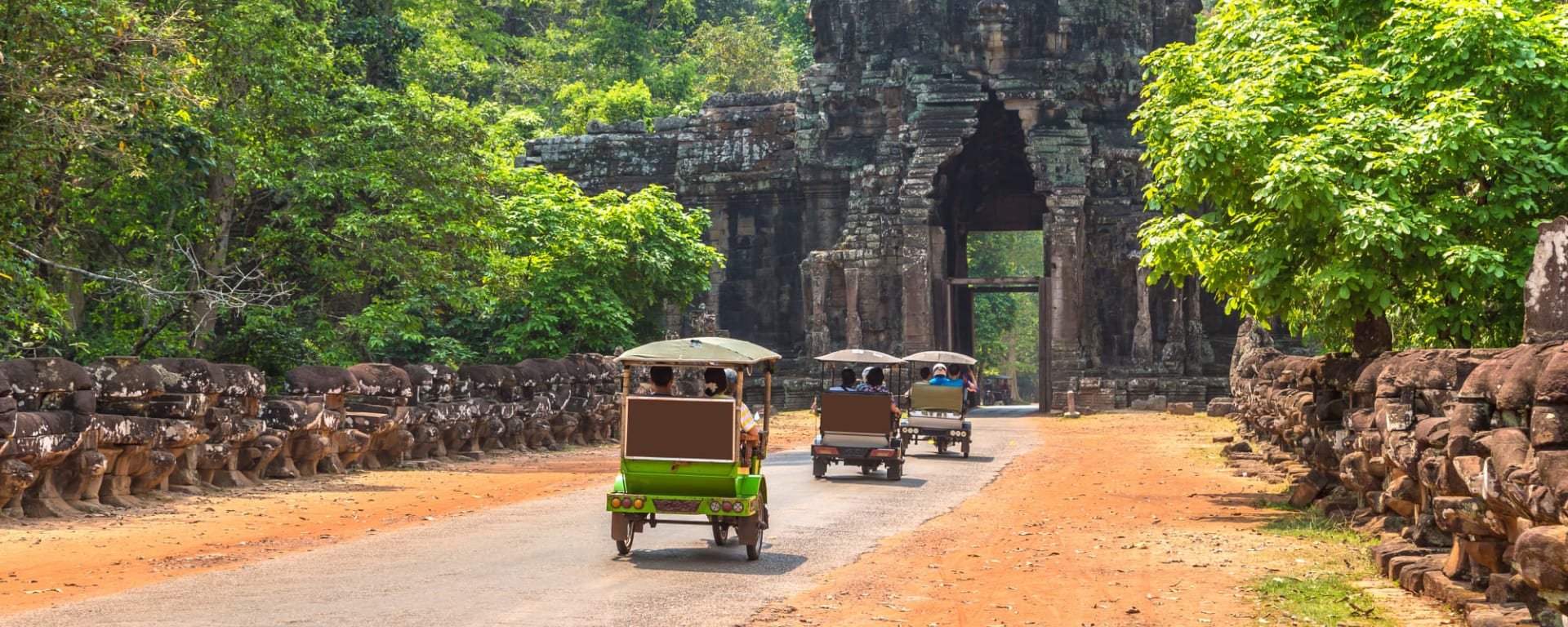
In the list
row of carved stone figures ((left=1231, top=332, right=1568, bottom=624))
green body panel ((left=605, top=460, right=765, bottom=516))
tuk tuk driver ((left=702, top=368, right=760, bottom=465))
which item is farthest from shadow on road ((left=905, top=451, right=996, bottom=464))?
green body panel ((left=605, top=460, right=765, bottom=516))

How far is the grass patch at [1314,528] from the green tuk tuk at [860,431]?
16.9 ft

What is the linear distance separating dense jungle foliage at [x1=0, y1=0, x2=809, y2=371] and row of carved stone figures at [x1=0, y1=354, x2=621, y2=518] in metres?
1.37

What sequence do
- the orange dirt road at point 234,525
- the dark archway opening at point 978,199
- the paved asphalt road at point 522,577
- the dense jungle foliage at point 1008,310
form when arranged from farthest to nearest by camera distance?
the dense jungle foliage at point 1008,310, the dark archway opening at point 978,199, the orange dirt road at point 234,525, the paved asphalt road at point 522,577

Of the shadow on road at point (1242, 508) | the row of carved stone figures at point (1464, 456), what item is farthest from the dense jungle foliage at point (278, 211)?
the row of carved stone figures at point (1464, 456)

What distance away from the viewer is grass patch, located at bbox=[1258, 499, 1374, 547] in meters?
13.0

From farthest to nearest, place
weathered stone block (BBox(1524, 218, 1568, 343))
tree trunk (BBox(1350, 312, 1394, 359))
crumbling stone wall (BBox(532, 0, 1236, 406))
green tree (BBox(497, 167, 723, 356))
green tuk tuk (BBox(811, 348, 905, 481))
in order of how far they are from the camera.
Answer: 1. crumbling stone wall (BBox(532, 0, 1236, 406))
2. green tree (BBox(497, 167, 723, 356))
3. green tuk tuk (BBox(811, 348, 905, 481))
4. tree trunk (BBox(1350, 312, 1394, 359))
5. weathered stone block (BBox(1524, 218, 1568, 343))

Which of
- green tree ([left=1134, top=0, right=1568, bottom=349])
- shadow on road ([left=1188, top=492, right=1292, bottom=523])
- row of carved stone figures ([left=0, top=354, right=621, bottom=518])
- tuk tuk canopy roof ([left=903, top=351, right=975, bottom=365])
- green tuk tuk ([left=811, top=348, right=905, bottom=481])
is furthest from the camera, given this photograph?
tuk tuk canopy roof ([left=903, top=351, right=975, bottom=365])

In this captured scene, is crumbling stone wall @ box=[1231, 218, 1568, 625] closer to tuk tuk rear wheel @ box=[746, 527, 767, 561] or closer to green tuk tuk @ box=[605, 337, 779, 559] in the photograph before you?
tuk tuk rear wheel @ box=[746, 527, 767, 561]

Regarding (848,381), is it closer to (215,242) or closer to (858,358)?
(858,358)

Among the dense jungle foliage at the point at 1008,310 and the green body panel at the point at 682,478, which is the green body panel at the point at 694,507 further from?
the dense jungle foliage at the point at 1008,310

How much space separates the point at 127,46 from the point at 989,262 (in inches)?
1813

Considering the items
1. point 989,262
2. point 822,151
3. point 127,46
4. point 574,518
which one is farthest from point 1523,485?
point 989,262

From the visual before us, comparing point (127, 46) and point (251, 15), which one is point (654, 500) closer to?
point (127, 46)

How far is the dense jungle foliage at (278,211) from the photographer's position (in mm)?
15281
